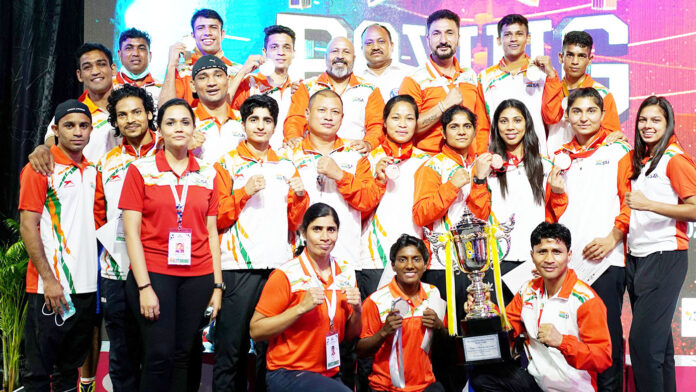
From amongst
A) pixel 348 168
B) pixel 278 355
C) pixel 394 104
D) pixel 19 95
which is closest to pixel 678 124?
pixel 394 104

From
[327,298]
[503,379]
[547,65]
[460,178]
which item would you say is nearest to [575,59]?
[547,65]

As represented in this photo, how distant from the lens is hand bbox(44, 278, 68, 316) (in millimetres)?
3818

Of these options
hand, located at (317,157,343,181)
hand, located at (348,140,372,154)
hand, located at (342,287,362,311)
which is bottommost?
hand, located at (342,287,362,311)

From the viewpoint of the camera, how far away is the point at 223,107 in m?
4.44

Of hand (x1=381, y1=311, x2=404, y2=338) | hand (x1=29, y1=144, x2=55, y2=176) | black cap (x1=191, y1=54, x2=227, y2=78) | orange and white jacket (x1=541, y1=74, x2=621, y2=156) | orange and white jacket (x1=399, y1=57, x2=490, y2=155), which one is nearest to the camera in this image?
hand (x1=381, y1=311, x2=404, y2=338)

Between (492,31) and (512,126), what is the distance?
1842mm

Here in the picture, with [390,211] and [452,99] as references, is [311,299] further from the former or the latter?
[452,99]

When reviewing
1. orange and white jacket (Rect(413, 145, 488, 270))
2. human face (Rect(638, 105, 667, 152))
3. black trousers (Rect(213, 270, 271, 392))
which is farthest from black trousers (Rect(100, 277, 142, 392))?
human face (Rect(638, 105, 667, 152))

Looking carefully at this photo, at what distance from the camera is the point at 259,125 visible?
4023mm

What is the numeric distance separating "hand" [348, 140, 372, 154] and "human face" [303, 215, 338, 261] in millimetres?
836

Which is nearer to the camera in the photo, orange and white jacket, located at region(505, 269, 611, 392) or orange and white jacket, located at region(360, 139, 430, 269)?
orange and white jacket, located at region(505, 269, 611, 392)

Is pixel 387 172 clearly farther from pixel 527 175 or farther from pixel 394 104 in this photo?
pixel 527 175

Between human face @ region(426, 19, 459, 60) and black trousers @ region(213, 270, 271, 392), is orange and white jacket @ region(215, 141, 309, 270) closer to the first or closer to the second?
black trousers @ region(213, 270, 271, 392)

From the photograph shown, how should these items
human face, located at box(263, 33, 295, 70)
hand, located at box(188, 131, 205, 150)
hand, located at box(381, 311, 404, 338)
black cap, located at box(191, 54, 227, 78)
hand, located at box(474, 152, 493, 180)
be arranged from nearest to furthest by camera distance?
1. hand, located at box(381, 311, 404, 338)
2. hand, located at box(474, 152, 493, 180)
3. hand, located at box(188, 131, 205, 150)
4. black cap, located at box(191, 54, 227, 78)
5. human face, located at box(263, 33, 295, 70)
